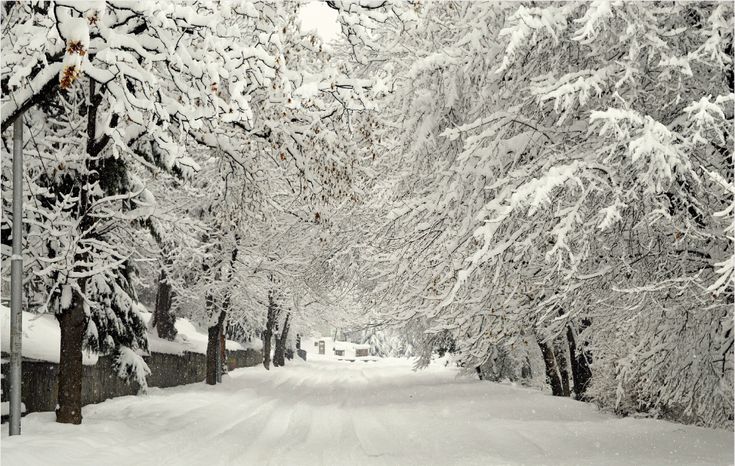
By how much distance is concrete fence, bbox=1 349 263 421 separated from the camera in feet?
43.2

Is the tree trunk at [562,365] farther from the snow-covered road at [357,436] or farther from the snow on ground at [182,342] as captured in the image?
the snow on ground at [182,342]

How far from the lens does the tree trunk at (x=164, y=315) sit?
87.1ft

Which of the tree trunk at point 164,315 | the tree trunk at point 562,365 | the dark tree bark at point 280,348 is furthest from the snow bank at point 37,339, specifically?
the dark tree bark at point 280,348

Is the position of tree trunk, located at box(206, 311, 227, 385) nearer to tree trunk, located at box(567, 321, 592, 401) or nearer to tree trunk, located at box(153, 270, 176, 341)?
tree trunk, located at box(153, 270, 176, 341)

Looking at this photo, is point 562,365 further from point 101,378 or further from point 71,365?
point 71,365

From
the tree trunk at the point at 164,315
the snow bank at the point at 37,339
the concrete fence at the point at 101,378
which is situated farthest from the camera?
the tree trunk at the point at 164,315

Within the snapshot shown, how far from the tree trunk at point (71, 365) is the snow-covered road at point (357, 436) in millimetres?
285

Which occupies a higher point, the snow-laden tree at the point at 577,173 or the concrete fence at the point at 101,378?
the snow-laden tree at the point at 577,173

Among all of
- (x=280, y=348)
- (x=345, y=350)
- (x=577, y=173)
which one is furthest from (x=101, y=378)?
(x=345, y=350)

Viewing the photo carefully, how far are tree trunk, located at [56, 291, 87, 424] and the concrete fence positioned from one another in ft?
5.56

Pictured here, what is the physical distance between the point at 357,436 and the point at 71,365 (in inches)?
207

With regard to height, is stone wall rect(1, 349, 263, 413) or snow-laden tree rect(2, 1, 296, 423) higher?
snow-laden tree rect(2, 1, 296, 423)

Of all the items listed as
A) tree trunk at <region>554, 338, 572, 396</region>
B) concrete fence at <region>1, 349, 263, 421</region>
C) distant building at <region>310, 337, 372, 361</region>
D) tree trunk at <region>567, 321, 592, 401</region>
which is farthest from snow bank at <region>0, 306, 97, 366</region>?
distant building at <region>310, 337, 372, 361</region>

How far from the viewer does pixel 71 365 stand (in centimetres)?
1166
